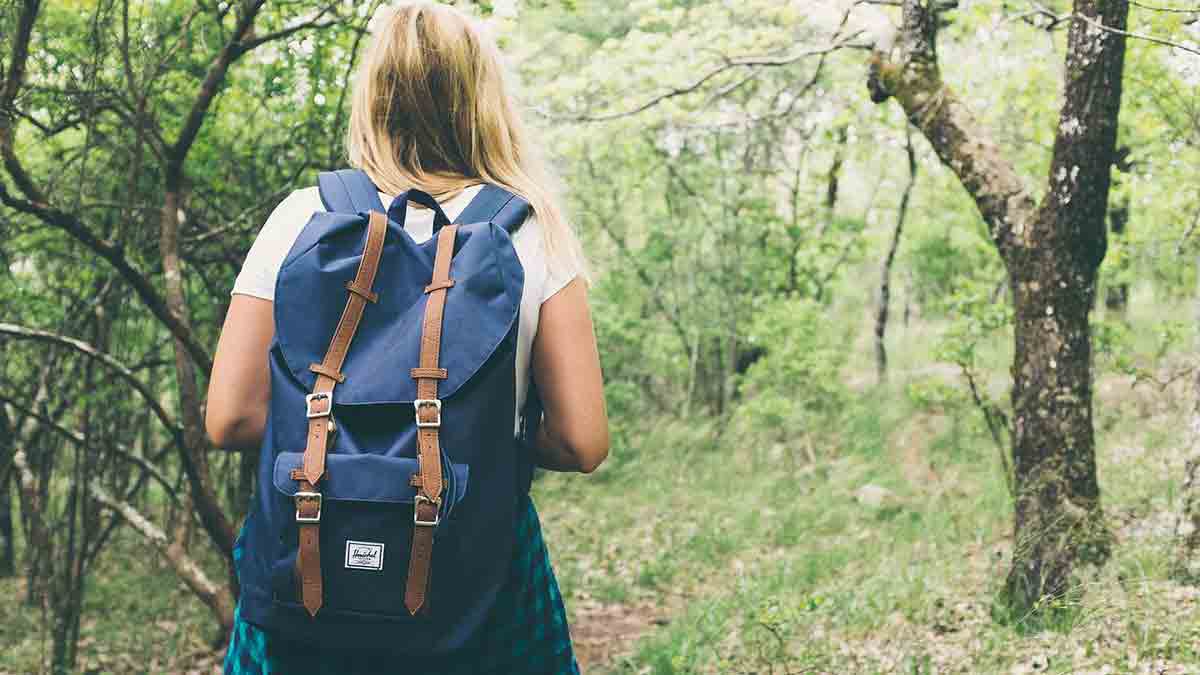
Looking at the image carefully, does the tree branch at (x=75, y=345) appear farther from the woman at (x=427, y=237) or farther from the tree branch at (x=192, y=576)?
the woman at (x=427, y=237)

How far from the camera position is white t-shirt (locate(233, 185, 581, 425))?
160 cm

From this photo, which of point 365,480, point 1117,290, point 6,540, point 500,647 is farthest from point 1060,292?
point 1117,290

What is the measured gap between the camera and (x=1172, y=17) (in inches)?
191

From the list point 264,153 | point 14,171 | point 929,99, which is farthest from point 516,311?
point 264,153

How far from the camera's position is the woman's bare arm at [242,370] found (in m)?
1.60

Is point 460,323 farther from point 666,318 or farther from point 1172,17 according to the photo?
point 666,318

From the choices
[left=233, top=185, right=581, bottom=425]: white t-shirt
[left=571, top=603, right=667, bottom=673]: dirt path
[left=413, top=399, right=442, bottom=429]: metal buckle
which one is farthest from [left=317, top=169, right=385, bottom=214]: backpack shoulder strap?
[left=571, top=603, right=667, bottom=673]: dirt path

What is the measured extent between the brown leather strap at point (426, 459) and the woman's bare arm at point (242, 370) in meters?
0.30

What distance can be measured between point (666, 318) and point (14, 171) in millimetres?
10528

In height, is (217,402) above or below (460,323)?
below

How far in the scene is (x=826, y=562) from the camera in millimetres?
6621

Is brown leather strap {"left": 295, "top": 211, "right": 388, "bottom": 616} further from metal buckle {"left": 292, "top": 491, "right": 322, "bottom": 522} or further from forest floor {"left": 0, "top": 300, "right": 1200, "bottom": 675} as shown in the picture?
forest floor {"left": 0, "top": 300, "right": 1200, "bottom": 675}

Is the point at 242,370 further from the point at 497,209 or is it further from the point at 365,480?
the point at 497,209

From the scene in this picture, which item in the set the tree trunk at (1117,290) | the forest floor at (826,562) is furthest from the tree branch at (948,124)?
the tree trunk at (1117,290)
